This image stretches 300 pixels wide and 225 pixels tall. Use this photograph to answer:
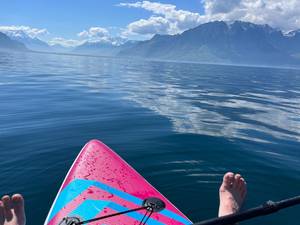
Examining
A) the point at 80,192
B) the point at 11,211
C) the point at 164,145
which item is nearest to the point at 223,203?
the point at 80,192

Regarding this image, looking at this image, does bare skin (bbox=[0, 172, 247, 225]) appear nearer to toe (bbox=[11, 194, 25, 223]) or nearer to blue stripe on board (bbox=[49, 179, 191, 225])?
toe (bbox=[11, 194, 25, 223])

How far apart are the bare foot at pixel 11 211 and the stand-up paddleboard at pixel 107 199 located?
16.5 inches

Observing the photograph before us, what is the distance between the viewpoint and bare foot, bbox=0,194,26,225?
4.98 metres

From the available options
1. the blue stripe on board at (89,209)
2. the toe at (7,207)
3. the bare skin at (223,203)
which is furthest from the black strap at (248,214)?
the toe at (7,207)

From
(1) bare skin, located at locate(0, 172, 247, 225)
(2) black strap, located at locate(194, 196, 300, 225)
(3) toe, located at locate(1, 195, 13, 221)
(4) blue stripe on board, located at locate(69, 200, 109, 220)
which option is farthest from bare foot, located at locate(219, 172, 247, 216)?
(3) toe, located at locate(1, 195, 13, 221)

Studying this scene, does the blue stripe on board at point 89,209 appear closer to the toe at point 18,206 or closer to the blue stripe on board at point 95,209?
the blue stripe on board at point 95,209

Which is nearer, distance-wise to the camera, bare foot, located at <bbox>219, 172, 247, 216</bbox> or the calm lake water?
bare foot, located at <bbox>219, 172, 247, 216</bbox>

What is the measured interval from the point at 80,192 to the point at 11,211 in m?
1.18

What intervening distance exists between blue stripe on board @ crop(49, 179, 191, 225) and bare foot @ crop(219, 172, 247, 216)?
0.79m

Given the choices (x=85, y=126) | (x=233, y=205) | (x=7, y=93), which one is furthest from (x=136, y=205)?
(x=7, y=93)

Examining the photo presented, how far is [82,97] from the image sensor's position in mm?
18953

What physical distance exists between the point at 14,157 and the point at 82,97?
10.7 m

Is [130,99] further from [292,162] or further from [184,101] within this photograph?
[292,162]

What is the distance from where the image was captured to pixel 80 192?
5.78m
